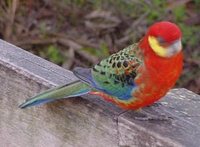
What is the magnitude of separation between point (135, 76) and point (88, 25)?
2.67 m

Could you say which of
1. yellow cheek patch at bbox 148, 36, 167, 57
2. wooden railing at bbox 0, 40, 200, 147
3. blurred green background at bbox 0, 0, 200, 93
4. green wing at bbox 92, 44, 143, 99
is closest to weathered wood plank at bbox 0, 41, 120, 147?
wooden railing at bbox 0, 40, 200, 147

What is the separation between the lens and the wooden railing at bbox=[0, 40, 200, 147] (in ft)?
6.15

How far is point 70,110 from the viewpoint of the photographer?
6.57ft

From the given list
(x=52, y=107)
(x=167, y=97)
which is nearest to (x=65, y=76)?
(x=52, y=107)

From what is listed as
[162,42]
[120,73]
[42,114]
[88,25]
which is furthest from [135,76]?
[88,25]

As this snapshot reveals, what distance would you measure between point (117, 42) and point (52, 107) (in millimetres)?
2553

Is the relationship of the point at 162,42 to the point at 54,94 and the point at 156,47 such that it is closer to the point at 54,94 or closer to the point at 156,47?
the point at 156,47

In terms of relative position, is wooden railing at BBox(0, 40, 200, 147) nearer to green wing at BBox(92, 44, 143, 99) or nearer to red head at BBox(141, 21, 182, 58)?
green wing at BBox(92, 44, 143, 99)

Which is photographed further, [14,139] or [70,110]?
[14,139]

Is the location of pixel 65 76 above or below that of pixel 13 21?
above

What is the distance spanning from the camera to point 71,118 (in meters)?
1.99

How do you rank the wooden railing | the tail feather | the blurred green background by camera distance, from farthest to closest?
the blurred green background < the tail feather < the wooden railing

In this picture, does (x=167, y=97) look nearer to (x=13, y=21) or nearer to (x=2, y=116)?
(x=2, y=116)

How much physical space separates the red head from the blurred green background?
8.04 ft
